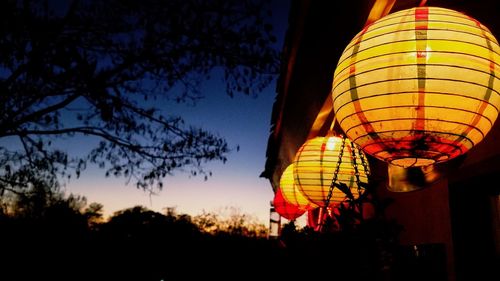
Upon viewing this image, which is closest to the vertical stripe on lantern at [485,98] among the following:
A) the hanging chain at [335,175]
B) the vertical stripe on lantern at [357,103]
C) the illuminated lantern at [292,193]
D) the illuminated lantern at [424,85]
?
the illuminated lantern at [424,85]

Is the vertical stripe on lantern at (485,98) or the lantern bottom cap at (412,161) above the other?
the vertical stripe on lantern at (485,98)

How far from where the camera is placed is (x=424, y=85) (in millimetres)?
1888

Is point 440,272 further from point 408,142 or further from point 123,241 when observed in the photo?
point 123,241

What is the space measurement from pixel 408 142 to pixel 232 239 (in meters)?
18.8

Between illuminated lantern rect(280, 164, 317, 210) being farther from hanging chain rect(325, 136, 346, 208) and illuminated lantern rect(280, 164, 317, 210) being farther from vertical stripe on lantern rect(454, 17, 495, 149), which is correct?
vertical stripe on lantern rect(454, 17, 495, 149)

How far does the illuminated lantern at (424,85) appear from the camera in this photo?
189cm

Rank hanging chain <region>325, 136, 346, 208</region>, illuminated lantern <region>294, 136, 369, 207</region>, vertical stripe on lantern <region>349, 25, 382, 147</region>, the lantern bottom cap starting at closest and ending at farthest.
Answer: vertical stripe on lantern <region>349, 25, 382, 147</region> → the lantern bottom cap → hanging chain <region>325, 136, 346, 208</region> → illuminated lantern <region>294, 136, 369, 207</region>

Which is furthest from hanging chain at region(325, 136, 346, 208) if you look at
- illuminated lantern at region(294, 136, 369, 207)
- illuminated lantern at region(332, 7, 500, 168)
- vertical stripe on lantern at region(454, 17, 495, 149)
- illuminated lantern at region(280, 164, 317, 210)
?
vertical stripe on lantern at region(454, 17, 495, 149)

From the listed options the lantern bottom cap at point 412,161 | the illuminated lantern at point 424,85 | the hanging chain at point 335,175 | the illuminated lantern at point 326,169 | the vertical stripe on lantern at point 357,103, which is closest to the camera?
the illuminated lantern at point 424,85

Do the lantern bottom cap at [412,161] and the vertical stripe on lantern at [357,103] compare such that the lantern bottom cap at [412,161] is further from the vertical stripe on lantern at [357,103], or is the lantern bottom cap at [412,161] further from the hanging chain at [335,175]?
the hanging chain at [335,175]

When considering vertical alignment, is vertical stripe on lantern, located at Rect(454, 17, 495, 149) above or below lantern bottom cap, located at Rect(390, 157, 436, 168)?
above

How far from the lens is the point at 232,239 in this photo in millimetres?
20047

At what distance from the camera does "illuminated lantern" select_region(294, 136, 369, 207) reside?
3916 mm

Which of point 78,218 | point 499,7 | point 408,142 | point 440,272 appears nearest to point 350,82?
point 408,142
